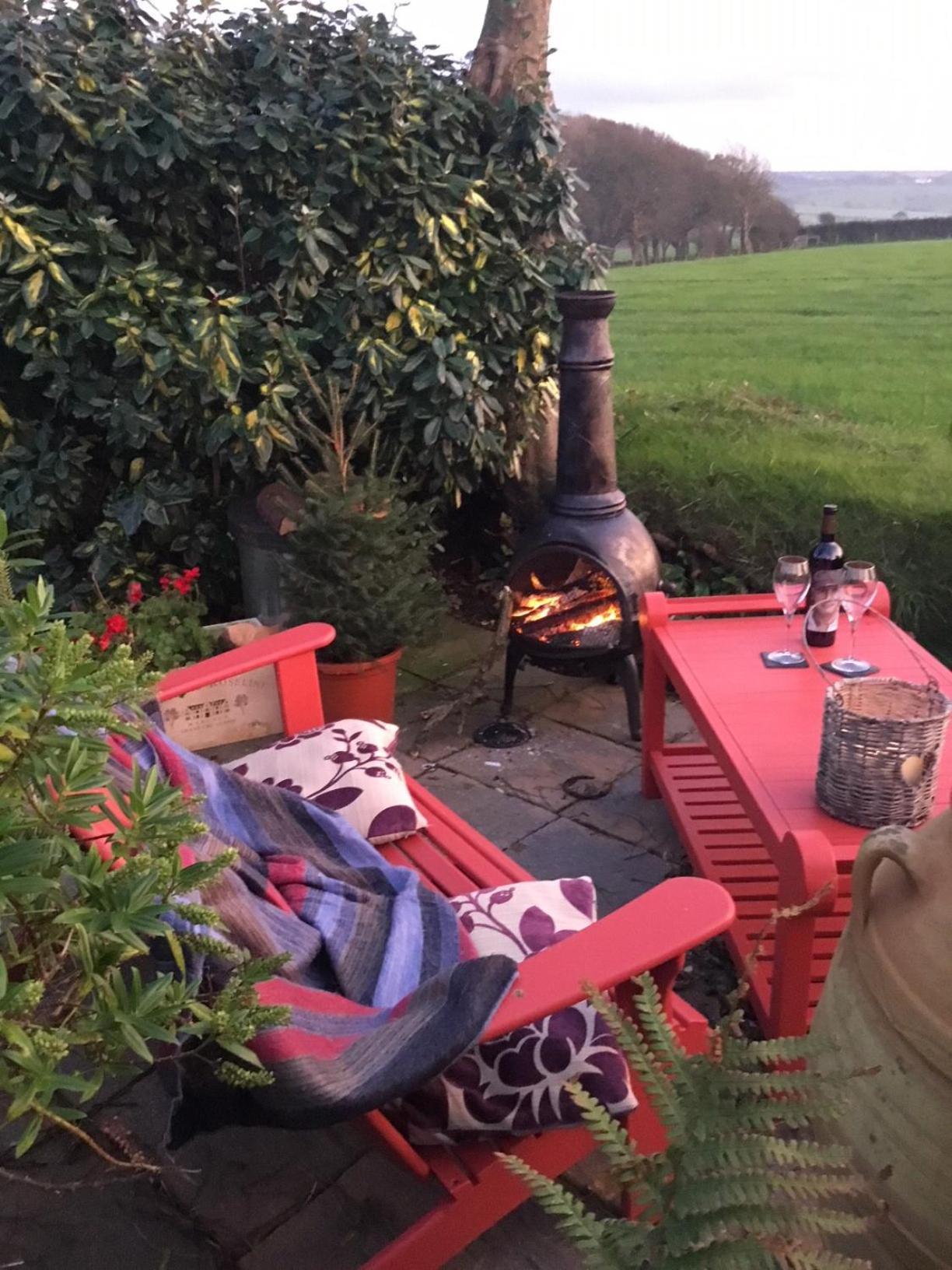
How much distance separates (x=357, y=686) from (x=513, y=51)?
2.93m

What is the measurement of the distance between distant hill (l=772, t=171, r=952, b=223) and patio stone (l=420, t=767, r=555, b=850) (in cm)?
472

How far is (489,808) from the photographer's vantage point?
3.35 meters

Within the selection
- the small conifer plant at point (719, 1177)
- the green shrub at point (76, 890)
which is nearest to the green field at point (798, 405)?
the small conifer plant at point (719, 1177)

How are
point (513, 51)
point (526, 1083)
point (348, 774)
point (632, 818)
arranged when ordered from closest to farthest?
point (526, 1083), point (348, 774), point (632, 818), point (513, 51)

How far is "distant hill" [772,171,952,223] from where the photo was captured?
623cm

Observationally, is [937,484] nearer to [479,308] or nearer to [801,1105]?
[479,308]

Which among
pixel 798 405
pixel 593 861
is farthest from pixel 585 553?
pixel 798 405

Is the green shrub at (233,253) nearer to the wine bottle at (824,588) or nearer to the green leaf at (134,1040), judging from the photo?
the wine bottle at (824,588)

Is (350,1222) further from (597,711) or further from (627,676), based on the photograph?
(597,711)

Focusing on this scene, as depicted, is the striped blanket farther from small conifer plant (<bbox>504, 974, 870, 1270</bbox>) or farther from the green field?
the green field

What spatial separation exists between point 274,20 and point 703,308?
3.91m

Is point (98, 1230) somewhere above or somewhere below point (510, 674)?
below

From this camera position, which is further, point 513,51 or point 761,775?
point 513,51

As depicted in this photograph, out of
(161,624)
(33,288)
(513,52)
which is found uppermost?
(513,52)
